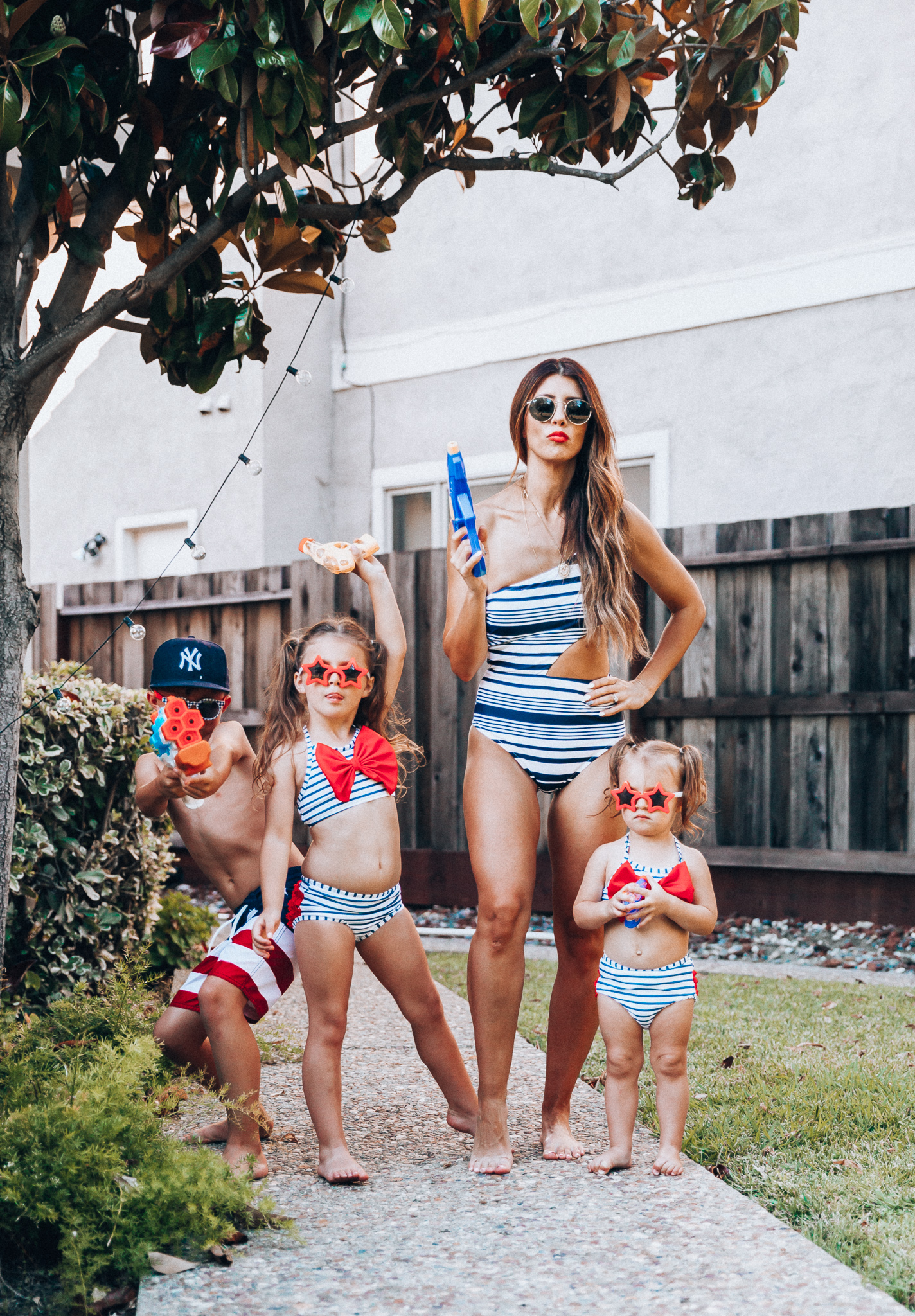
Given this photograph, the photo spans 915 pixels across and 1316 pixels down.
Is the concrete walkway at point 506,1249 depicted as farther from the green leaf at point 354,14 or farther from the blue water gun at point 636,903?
the green leaf at point 354,14

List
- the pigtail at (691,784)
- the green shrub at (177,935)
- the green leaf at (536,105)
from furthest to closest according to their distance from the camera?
the green shrub at (177,935), the pigtail at (691,784), the green leaf at (536,105)

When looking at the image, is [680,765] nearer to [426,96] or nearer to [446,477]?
[426,96]

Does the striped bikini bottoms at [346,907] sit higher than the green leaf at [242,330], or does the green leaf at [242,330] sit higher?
the green leaf at [242,330]

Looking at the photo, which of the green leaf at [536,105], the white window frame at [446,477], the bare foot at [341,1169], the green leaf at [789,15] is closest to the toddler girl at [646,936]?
the bare foot at [341,1169]

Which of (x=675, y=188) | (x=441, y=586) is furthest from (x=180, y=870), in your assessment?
(x=675, y=188)

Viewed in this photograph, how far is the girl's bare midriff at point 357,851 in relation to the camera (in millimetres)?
3072

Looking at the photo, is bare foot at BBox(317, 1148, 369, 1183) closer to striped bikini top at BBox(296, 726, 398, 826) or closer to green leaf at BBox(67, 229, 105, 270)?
striped bikini top at BBox(296, 726, 398, 826)

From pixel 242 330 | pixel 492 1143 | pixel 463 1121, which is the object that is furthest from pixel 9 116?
pixel 463 1121

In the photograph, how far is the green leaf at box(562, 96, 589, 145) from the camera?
9.83ft

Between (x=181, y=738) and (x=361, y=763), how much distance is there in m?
0.47

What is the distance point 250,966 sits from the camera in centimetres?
311

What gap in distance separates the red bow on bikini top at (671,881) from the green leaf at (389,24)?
191 cm

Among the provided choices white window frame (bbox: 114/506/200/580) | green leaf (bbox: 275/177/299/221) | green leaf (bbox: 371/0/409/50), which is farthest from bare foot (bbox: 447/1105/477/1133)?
white window frame (bbox: 114/506/200/580)

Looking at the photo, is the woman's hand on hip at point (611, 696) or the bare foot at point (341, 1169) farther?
the woman's hand on hip at point (611, 696)
